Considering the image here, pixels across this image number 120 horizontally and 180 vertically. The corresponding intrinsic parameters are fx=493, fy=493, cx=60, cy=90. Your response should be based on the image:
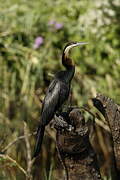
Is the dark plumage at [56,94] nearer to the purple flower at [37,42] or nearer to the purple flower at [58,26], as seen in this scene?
the purple flower at [37,42]

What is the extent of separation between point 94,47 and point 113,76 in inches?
14.7

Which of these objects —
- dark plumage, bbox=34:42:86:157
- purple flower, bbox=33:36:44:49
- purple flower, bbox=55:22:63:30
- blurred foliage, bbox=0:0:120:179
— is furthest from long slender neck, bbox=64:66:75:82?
purple flower, bbox=55:22:63:30

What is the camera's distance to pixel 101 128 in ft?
17.5

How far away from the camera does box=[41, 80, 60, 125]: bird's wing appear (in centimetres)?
284

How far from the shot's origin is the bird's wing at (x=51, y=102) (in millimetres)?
2838

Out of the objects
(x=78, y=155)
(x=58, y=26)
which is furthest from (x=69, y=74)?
(x=58, y=26)

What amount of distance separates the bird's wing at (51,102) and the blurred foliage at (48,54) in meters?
1.96

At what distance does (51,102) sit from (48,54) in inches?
94.1

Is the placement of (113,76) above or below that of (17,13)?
below

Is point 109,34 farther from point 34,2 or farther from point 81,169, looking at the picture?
point 81,169

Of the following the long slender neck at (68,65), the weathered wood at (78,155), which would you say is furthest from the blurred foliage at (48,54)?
the weathered wood at (78,155)

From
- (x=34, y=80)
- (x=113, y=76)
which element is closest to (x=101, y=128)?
(x=113, y=76)

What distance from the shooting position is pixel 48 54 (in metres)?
5.28

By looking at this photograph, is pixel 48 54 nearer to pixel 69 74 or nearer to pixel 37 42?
pixel 37 42
